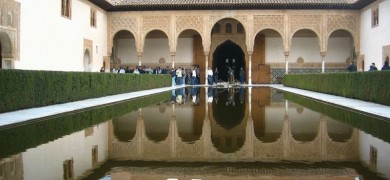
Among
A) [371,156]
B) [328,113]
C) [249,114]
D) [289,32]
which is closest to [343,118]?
[328,113]

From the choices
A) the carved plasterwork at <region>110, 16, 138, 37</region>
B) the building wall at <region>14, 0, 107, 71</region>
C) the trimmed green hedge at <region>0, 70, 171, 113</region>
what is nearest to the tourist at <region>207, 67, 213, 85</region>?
the carved plasterwork at <region>110, 16, 138, 37</region>

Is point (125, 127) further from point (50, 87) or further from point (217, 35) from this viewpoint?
point (217, 35)

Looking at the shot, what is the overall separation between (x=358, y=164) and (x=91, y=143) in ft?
10.3

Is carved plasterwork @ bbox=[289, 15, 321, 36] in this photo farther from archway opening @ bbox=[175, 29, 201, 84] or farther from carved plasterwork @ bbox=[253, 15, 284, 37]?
archway opening @ bbox=[175, 29, 201, 84]

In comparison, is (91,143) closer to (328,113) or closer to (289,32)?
(328,113)

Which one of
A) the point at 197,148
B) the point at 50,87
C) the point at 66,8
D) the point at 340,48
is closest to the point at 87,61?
the point at 66,8

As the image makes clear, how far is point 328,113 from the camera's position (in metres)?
9.63

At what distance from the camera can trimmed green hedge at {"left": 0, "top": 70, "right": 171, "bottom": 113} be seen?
354 inches

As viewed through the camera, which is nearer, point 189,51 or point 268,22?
point 268,22

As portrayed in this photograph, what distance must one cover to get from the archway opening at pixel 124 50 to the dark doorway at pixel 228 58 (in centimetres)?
543

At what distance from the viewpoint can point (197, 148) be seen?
5.49 metres

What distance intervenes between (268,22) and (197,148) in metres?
22.0

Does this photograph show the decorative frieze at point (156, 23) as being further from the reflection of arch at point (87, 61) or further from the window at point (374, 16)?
the window at point (374, 16)

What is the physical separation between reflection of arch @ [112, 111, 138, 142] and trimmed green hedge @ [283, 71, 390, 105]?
564 cm
